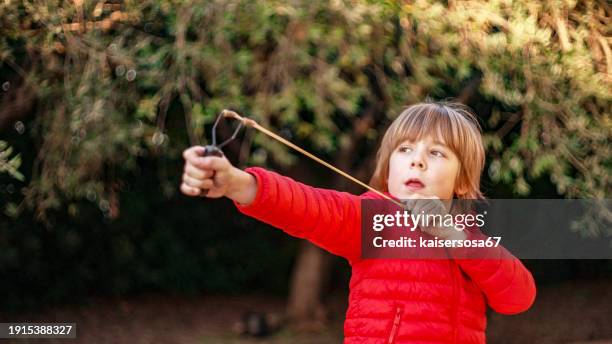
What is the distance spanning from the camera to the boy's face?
92.2 inches

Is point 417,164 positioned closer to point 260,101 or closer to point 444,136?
point 444,136

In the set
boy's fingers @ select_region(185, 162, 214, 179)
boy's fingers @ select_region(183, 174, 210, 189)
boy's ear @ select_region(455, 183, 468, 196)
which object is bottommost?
boy's fingers @ select_region(183, 174, 210, 189)

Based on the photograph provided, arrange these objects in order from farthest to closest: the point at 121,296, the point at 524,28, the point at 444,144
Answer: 1. the point at 121,296
2. the point at 524,28
3. the point at 444,144

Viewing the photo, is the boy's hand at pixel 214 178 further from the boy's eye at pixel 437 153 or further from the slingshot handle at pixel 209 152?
the boy's eye at pixel 437 153

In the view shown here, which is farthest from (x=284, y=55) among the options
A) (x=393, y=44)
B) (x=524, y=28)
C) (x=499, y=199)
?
(x=499, y=199)

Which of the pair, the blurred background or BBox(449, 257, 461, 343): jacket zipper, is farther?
the blurred background

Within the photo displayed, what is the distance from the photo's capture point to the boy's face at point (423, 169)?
7.68 ft

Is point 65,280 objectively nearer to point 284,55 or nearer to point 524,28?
point 284,55

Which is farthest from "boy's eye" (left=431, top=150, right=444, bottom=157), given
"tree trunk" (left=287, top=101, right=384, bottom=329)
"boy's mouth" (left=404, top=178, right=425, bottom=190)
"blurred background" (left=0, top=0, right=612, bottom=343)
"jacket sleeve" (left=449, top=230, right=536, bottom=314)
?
"tree trunk" (left=287, top=101, right=384, bottom=329)

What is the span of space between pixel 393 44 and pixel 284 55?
0.67m

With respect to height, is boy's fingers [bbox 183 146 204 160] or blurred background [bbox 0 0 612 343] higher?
blurred background [bbox 0 0 612 343]

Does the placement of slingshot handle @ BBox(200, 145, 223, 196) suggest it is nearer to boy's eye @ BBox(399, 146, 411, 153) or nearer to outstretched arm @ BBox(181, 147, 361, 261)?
outstretched arm @ BBox(181, 147, 361, 261)

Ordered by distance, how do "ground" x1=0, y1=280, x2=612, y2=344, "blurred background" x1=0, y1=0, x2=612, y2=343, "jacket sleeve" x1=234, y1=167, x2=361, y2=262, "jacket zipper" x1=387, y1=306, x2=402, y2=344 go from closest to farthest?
"jacket sleeve" x1=234, y1=167, x2=361, y2=262 < "jacket zipper" x1=387, y1=306, x2=402, y2=344 < "blurred background" x1=0, y1=0, x2=612, y2=343 < "ground" x1=0, y1=280, x2=612, y2=344

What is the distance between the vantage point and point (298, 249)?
305 inches
